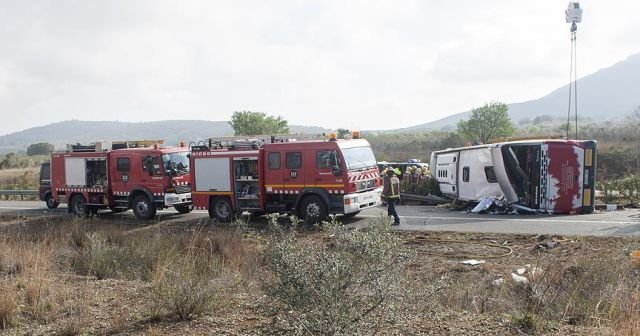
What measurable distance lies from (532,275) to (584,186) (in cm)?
1068

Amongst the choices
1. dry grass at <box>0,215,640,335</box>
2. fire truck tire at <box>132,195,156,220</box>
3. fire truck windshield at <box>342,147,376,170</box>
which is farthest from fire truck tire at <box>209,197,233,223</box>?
dry grass at <box>0,215,640,335</box>

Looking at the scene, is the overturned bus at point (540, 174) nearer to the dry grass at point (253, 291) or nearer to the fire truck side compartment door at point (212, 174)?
the dry grass at point (253, 291)

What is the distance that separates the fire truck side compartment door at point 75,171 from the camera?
67.2 feet

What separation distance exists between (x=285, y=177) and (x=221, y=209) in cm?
272

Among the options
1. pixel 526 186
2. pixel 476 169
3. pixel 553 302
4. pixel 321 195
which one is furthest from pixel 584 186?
pixel 553 302

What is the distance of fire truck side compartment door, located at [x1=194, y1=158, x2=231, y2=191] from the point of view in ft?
56.7

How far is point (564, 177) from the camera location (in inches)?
661

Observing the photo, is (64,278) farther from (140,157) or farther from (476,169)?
(476,169)

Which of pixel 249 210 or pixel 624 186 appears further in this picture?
pixel 624 186

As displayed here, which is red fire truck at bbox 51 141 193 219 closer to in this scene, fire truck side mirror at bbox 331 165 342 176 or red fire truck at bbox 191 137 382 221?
red fire truck at bbox 191 137 382 221

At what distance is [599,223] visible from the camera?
47.9ft

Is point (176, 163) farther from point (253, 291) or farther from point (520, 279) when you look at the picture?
point (520, 279)

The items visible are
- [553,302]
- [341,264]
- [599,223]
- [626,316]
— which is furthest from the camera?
[599,223]

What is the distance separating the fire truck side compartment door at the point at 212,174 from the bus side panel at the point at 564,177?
987 cm
